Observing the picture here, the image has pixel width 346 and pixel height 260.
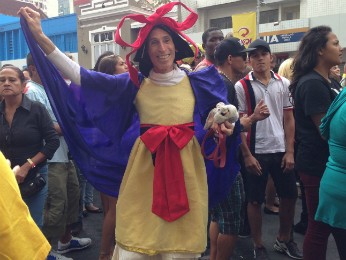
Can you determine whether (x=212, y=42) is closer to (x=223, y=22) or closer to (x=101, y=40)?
(x=223, y=22)

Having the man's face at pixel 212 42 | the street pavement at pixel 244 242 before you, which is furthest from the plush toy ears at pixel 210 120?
the street pavement at pixel 244 242

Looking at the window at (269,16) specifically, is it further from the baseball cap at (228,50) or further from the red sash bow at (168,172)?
the red sash bow at (168,172)

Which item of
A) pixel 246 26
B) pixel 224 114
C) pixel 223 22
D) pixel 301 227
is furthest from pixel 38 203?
pixel 223 22

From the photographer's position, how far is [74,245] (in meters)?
3.90

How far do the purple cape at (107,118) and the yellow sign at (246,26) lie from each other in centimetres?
1177

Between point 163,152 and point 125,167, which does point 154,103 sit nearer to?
point 163,152

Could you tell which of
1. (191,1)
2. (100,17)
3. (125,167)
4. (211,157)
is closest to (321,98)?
(211,157)

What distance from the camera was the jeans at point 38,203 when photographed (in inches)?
119

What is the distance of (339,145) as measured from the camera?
229 cm

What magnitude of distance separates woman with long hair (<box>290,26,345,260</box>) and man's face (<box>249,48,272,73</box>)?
1.35 ft

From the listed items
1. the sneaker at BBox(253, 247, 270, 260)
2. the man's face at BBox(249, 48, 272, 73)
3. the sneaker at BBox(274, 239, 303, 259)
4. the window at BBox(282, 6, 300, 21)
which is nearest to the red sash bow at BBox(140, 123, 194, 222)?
the man's face at BBox(249, 48, 272, 73)

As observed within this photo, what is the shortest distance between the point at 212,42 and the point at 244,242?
2026mm

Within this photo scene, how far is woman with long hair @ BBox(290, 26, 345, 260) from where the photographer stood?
266 cm

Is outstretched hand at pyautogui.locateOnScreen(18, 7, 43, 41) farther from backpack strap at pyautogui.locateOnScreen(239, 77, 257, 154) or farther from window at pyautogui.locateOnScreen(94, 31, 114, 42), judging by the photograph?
window at pyautogui.locateOnScreen(94, 31, 114, 42)
